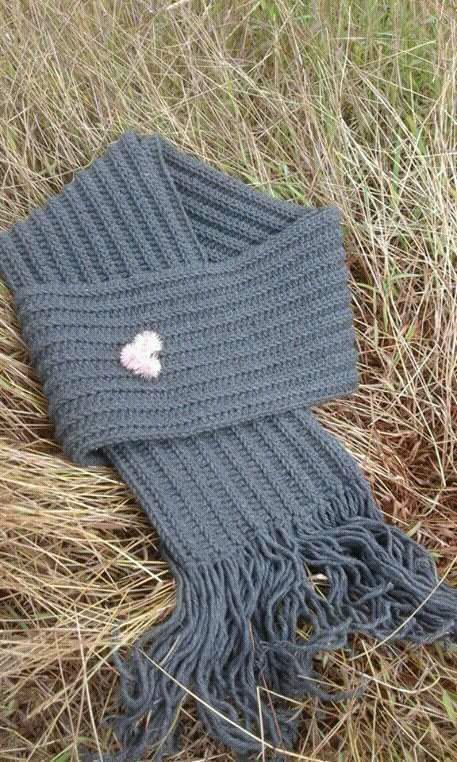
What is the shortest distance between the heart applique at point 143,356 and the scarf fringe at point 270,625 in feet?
0.95

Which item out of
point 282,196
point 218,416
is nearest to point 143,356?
point 218,416

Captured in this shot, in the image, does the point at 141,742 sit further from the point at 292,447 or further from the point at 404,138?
the point at 404,138

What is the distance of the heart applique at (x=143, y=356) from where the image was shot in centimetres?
108

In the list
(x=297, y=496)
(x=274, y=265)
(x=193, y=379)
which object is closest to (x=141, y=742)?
(x=297, y=496)

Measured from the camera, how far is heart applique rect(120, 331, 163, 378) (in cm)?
108

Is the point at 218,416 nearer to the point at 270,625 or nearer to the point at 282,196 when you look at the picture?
the point at 270,625

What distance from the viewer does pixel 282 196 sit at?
125 cm

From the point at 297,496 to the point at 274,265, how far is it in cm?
36

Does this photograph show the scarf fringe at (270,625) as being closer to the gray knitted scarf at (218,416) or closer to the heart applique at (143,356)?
the gray knitted scarf at (218,416)

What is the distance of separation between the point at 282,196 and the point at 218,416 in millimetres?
423

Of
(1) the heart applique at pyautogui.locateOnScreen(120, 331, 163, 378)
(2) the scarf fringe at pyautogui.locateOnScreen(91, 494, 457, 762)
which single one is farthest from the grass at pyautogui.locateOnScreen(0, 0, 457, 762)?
(1) the heart applique at pyautogui.locateOnScreen(120, 331, 163, 378)

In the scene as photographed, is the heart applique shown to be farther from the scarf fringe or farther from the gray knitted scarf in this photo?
the scarf fringe

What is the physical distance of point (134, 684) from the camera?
0.95m

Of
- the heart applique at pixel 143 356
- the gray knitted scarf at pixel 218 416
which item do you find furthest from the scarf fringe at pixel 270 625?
the heart applique at pixel 143 356
